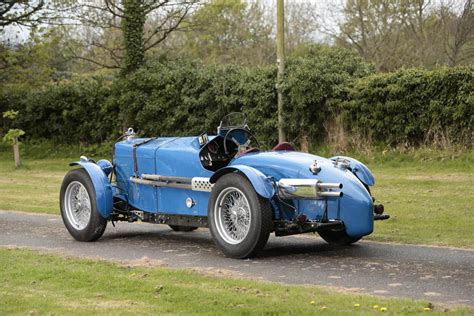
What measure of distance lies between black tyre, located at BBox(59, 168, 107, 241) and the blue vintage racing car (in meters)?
0.01

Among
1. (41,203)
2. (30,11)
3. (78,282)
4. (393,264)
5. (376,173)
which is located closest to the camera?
(78,282)

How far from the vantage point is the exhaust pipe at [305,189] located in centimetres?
856

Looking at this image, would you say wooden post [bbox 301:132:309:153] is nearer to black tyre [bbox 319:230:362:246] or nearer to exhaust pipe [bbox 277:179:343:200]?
black tyre [bbox 319:230:362:246]

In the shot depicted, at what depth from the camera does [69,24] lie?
3294cm

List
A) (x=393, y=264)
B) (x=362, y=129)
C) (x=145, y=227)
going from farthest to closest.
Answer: (x=362, y=129) → (x=145, y=227) → (x=393, y=264)

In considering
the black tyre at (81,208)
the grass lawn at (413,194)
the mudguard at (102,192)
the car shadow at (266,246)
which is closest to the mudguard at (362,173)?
the car shadow at (266,246)

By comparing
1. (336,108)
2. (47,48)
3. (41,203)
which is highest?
(47,48)

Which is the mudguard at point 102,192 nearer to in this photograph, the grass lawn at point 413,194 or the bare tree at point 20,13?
the grass lawn at point 413,194

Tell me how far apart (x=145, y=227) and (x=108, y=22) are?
75.2 feet

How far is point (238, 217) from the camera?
909 centimetres

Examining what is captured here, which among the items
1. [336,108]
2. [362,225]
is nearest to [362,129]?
[336,108]

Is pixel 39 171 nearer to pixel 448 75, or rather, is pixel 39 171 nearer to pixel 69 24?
pixel 69 24

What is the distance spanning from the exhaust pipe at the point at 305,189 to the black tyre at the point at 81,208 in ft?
9.53

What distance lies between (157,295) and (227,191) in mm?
2421
